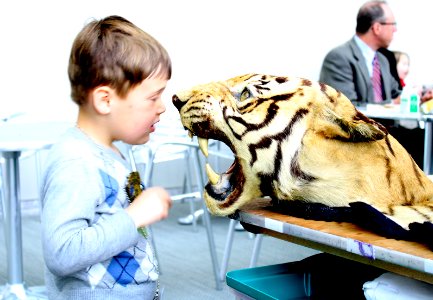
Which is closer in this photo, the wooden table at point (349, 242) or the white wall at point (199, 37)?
the wooden table at point (349, 242)

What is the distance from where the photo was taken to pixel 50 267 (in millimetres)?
1216

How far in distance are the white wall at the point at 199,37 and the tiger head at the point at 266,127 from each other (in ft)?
7.26

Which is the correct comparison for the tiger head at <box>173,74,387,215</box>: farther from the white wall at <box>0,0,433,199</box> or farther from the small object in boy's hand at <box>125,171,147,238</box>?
the white wall at <box>0,0,433,199</box>

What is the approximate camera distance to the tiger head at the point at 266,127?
3.81 ft

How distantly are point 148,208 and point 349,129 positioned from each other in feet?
1.24

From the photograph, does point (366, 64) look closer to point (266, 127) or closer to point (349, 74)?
point (349, 74)

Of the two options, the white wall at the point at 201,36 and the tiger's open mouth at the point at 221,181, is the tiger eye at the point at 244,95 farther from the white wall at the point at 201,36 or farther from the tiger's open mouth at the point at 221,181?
the white wall at the point at 201,36

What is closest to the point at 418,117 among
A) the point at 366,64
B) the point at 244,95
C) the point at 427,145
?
the point at 427,145

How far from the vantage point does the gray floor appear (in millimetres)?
2977

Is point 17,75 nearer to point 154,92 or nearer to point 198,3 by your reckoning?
point 198,3

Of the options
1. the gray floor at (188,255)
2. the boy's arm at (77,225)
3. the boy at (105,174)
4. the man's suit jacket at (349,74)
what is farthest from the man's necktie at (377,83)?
the boy's arm at (77,225)

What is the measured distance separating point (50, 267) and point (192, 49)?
370 cm

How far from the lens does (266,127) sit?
1190 millimetres

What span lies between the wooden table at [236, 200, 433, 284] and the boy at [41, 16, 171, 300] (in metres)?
0.20
